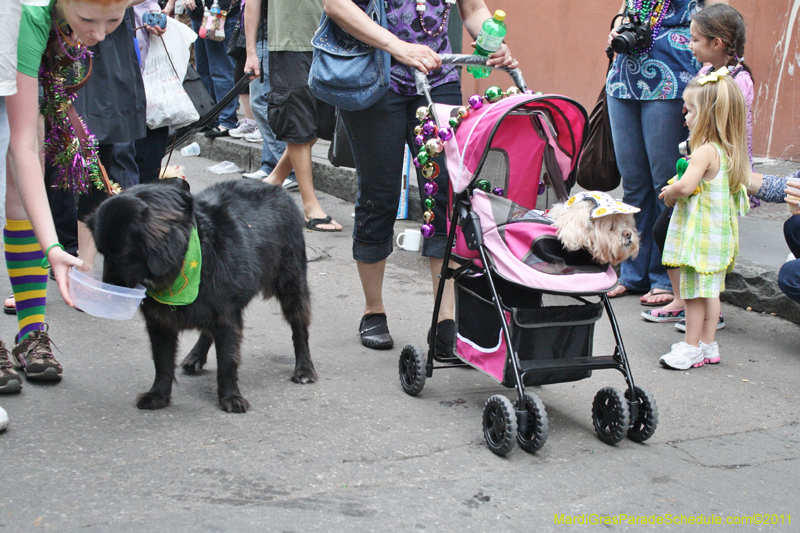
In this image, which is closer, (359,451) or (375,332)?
(359,451)

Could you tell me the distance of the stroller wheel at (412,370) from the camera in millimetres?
3297

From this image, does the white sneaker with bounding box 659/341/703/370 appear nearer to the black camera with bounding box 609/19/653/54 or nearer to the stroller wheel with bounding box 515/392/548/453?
the stroller wheel with bounding box 515/392/548/453

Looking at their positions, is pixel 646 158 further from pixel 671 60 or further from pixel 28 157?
pixel 28 157

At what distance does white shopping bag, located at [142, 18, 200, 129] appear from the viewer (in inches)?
179

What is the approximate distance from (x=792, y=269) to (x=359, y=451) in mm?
2546

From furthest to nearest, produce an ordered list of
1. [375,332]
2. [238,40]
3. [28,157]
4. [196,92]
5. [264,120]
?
[238,40], [264,120], [196,92], [375,332], [28,157]

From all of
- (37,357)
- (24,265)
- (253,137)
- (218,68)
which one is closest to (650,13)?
(24,265)

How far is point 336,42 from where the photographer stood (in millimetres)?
3604

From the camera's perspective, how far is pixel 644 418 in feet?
9.69

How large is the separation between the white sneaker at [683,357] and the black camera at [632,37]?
181 cm

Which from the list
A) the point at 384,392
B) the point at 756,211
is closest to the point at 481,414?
the point at 384,392

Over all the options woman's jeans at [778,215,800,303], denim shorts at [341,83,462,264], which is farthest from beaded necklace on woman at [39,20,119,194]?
woman's jeans at [778,215,800,303]

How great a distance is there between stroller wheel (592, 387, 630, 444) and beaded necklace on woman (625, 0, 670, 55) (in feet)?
8.22

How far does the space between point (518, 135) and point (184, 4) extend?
750 centimetres
